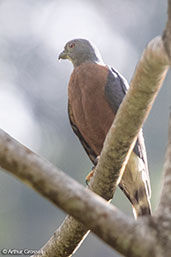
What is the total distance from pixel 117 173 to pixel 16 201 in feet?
42.9

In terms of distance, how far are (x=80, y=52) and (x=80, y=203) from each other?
3.36 m

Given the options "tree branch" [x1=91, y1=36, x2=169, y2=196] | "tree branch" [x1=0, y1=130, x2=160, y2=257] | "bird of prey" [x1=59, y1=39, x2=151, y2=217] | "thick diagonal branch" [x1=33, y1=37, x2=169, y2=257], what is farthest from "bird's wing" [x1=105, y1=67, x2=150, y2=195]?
"tree branch" [x1=0, y1=130, x2=160, y2=257]

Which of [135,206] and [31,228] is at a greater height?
[31,228]

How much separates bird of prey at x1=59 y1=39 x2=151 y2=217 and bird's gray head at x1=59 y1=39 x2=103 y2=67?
0.22 metres

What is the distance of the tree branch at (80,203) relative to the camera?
8.82 ft

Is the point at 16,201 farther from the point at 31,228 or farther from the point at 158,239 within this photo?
the point at 158,239

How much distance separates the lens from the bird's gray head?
5.86 m

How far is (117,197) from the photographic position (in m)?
14.5

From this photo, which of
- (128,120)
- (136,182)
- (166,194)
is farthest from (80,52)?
(166,194)

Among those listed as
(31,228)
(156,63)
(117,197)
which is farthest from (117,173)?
(31,228)

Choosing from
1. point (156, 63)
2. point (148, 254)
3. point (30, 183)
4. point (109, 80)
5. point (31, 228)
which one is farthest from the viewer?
point (31, 228)

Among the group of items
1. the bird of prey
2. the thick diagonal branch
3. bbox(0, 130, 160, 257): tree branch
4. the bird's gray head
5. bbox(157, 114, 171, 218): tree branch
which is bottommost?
bbox(0, 130, 160, 257): tree branch

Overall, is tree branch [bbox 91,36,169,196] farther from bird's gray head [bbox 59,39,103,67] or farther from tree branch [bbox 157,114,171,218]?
bird's gray head [bbox 59,39,103,67]

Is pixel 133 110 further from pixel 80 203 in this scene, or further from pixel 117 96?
pixel 117 96
